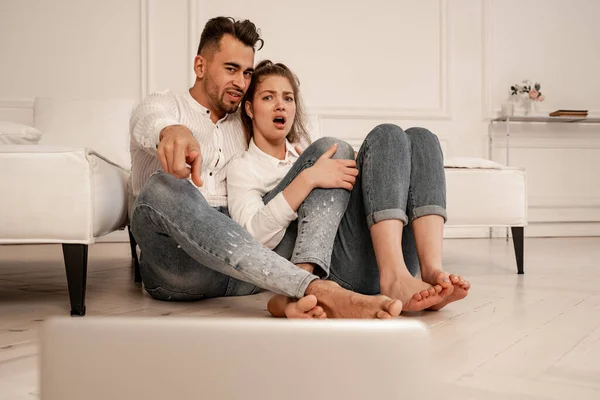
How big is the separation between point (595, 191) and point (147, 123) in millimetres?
3694

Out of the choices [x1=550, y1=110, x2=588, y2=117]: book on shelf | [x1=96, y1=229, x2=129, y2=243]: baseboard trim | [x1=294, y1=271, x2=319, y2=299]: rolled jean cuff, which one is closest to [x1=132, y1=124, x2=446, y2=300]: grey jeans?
[x1=294, y1=271, x2=319, y2=299]: rolled jean cuff

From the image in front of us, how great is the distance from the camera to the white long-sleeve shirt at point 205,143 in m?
1.41

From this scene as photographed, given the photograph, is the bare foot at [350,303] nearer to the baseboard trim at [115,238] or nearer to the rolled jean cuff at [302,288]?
the rolled jean cuff at [302,288]

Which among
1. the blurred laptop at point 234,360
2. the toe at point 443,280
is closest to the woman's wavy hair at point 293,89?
the toe at point 443,280

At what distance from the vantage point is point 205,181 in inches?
55.4

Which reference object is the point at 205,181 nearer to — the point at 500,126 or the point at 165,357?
the point at 165,357

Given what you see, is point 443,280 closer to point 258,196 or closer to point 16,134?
point 258,196

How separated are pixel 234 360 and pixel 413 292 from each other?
0.96 m

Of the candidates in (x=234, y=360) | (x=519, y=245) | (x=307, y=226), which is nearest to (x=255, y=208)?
(x=307, y=226)

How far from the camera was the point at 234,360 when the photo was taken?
233mm

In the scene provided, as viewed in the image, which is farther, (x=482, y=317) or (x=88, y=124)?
(x=88, y=124)

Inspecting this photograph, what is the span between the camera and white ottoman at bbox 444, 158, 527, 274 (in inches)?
83.5

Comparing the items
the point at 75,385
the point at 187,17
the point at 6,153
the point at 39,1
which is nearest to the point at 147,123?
the point at 6,153

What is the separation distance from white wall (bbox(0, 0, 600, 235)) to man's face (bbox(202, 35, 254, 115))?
6.91ft
